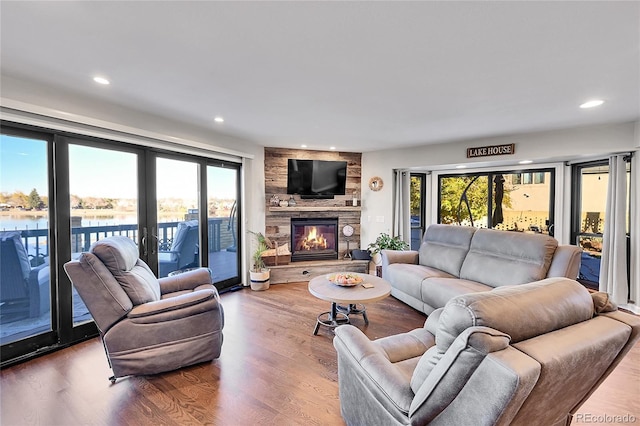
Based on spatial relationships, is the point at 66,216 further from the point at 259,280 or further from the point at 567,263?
the point at 567,263

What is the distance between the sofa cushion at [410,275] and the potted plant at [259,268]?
6.23 feet

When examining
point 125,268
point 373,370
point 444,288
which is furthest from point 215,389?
point 444,288

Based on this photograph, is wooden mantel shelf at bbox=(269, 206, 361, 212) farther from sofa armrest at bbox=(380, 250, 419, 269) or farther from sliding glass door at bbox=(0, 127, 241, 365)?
sliding glass door at bbox=(0, 127, 241, 365)

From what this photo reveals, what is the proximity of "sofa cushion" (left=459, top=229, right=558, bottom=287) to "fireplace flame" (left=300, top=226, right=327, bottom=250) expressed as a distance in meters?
2.60

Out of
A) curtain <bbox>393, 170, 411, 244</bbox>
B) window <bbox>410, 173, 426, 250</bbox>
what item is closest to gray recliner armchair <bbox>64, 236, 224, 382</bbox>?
curtain <bbox>393, 170, 411, 244</bbox>

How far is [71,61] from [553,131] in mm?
5375

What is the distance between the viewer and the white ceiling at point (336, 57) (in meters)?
1.55

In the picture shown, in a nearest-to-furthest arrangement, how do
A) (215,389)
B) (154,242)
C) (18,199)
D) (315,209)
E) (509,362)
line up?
(509,362), (215,389), (18,199), (154,242), (315,209)

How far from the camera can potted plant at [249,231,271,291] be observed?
459 centimetres

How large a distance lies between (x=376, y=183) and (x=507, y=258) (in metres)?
2.70

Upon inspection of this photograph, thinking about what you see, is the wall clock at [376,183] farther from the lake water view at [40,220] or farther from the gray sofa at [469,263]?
the lake water view at [40,220]

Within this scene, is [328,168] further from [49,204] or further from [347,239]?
[49,204]

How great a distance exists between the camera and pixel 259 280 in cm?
459

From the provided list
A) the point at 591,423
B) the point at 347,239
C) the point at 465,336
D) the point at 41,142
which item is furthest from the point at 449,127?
the point at 41,142
